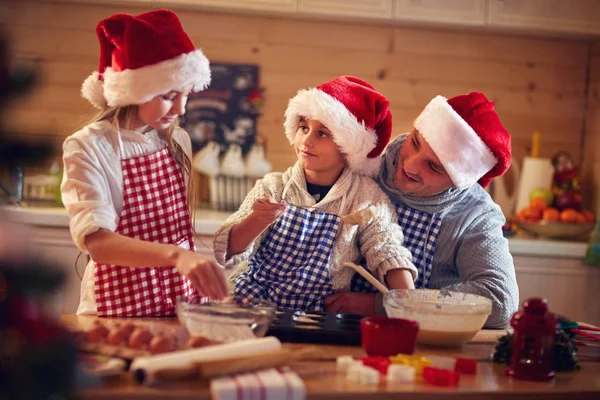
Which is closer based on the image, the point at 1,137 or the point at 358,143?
the point at 1,137

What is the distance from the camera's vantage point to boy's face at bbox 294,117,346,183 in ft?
6.07

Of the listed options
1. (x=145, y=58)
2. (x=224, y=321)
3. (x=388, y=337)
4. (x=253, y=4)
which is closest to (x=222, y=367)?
(x=224, y=321)

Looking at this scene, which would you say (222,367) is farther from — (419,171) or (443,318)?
(419,171)

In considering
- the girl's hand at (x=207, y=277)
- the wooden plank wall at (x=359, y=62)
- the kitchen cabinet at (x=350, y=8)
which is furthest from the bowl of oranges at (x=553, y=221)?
the girl's hand at (x=207, y=277)

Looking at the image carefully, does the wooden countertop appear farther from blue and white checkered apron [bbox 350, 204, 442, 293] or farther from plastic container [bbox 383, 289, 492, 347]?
blue and white checkered apron [bbox 350, 204, 442, 293]

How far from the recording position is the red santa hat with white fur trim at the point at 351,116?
1823 millimetres

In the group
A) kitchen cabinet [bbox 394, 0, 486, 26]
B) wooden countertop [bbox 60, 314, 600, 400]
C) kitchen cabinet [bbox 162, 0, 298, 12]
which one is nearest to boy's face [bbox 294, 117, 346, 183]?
wooden countertop [bbox 60, 314, 600, 400]

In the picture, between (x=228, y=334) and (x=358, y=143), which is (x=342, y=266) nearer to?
(x=358, y=143)

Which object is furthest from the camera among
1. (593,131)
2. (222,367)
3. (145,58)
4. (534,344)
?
(593,131)

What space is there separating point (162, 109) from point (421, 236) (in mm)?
747

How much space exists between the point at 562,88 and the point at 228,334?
2.84 m

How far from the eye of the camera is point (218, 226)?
113 inches

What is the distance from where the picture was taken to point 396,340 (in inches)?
51.6

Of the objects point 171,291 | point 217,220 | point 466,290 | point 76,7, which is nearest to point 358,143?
point 466,290
